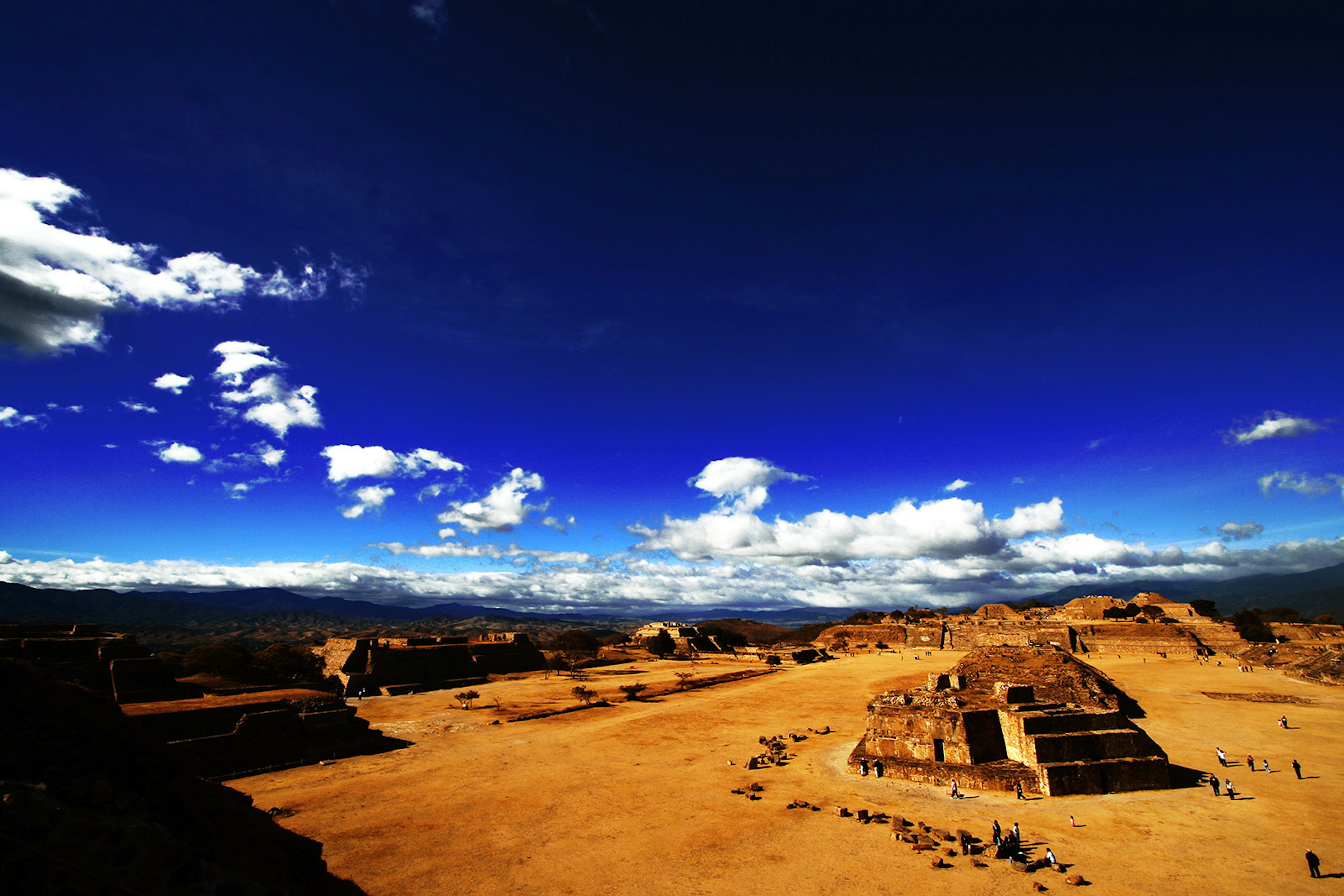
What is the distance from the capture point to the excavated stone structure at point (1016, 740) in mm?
19750

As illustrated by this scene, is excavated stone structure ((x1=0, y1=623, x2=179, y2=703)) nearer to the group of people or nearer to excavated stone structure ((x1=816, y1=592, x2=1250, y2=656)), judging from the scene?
the group of people

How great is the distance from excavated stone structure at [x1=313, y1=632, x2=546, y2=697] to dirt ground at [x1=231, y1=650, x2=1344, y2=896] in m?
15.6

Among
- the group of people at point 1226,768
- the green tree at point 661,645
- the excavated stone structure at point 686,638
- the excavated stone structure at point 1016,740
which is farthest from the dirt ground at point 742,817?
the excavated stone structure at point 686,638

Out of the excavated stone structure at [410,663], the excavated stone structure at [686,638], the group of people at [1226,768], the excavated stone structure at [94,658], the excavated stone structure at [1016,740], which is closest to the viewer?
the group of people at [1226,768]

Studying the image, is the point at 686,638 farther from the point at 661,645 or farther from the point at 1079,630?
the point at 1079,630

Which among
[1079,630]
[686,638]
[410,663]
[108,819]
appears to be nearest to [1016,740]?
[108,819]

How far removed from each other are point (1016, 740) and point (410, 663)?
4701 cm

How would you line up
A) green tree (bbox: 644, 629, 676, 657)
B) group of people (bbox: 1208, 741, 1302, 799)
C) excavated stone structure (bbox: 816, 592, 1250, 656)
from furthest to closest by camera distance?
green tree (bbox: 644, 629, 676, 657)
excavated stone structure (bbox: 816, 592, 1250, 656)
group of people (bbox: 1208, 741, 1302, 799)

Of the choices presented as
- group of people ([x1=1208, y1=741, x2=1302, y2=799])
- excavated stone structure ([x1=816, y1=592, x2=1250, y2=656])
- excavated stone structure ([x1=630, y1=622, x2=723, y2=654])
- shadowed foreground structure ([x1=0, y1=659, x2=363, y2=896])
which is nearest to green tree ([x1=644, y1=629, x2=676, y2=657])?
excavated stone structure ([x1=630, y1=622, x2=723, y2=654])

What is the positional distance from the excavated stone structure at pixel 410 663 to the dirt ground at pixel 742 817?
615 inches

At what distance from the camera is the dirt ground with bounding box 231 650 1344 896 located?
14.4 meters

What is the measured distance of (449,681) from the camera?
167 feet

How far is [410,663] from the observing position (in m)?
49.1

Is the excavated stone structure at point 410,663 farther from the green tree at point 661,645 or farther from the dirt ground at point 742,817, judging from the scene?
the green tree at point 661,645
